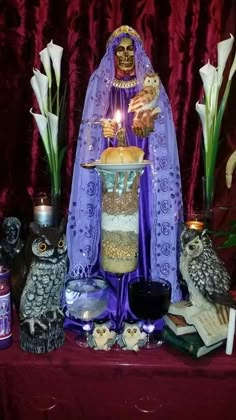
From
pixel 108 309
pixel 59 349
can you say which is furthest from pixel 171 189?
pixel 59 349

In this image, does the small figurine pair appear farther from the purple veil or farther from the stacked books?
the purple veil

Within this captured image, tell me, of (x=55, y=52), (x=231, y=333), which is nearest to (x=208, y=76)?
(x=55, y=52)

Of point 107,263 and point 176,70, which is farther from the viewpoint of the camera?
point 176,70

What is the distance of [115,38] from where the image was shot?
1.21 m

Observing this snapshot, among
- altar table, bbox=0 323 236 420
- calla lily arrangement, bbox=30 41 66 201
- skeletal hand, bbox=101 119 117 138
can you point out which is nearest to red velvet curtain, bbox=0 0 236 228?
calla lily arrangement, bbox=30 41 66 201

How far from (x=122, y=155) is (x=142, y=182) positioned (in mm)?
196

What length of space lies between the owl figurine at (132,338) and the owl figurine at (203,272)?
0.16 m

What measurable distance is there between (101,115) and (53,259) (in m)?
0.49

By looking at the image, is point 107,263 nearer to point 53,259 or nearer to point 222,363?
point 53,259

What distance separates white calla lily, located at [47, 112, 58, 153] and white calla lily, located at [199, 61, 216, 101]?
0.45 meters

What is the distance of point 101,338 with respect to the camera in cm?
107

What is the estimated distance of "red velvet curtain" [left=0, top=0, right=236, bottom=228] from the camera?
137 cm

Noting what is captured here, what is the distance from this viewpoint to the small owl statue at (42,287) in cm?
101

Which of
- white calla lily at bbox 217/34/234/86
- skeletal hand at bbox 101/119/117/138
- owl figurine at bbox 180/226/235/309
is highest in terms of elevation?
white calla lily at bbox 217/34/234/86
